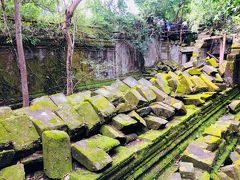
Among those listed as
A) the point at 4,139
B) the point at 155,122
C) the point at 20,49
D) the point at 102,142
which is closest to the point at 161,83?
the point at 155,122

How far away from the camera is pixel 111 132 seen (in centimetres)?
172

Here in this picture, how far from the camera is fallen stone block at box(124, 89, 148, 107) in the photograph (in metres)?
2.21

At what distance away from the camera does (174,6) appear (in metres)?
15.7

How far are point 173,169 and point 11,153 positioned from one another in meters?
1.28

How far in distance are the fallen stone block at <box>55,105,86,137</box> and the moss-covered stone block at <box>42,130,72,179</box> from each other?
20 centimetres

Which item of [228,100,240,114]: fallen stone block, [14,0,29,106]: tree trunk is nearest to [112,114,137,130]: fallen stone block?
[228,100,240,114]: fallen stone block

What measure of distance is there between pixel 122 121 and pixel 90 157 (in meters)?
0.52

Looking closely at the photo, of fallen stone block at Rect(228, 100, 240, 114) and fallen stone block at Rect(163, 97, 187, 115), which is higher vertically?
fallen stone block at Rect(163, 97, 187, 115)

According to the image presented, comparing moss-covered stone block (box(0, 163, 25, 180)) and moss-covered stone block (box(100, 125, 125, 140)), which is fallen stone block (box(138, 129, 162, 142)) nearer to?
moss-covered stone block (box(100, 125, 125, 140))

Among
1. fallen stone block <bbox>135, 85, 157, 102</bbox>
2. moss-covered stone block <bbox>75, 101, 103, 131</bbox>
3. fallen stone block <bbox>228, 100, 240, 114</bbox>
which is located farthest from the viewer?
fallen stone block <bbox>228, 100, 240, 114</bbox>

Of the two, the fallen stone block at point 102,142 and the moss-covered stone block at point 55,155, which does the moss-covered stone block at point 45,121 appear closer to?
the moss-covered stone block at point 55,155

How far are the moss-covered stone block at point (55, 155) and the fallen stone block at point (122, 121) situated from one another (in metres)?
0.54

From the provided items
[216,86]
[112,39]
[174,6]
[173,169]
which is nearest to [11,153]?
[173,169]

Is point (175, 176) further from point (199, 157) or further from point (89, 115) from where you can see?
point (89, 115)
